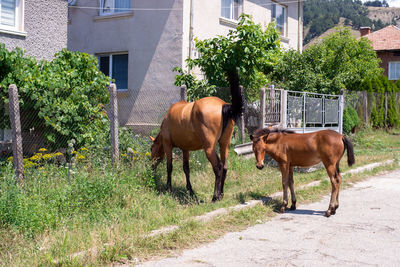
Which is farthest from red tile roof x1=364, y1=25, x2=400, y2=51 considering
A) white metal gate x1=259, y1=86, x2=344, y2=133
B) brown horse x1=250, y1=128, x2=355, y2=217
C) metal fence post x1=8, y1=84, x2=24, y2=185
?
metal fence post x1=8, y1=84, x2=24, y2=185

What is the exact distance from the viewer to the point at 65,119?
8578 millimetres

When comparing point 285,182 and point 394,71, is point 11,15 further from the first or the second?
point 394,71

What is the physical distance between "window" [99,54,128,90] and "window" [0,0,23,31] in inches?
212

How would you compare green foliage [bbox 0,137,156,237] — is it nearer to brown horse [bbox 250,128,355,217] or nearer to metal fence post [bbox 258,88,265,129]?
brown horse [bbox 250,128,355,217]

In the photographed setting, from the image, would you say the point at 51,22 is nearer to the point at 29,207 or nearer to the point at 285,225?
the point at 29,207

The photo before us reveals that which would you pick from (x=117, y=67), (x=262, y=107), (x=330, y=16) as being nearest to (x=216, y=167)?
(x=262, y=107)

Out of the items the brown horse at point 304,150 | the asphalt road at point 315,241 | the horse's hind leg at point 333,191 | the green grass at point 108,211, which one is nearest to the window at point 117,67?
the green grass at point 108,211

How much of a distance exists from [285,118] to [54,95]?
596 centimetres

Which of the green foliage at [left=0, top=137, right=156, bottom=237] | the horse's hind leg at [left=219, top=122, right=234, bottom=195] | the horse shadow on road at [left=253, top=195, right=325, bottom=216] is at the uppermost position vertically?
the horse's hind leg at [left=219, top=122, right=234, bottom=195]

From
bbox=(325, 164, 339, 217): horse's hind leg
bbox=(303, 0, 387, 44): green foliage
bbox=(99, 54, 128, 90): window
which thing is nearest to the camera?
bbox=(325, 164, 339, 217): horse's hind leg

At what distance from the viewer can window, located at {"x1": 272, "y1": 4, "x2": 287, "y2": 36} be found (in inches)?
813

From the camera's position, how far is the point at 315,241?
222 inches

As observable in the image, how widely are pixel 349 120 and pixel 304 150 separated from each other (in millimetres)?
11254

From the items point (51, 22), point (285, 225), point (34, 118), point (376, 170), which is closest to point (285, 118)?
point (376, 170)
